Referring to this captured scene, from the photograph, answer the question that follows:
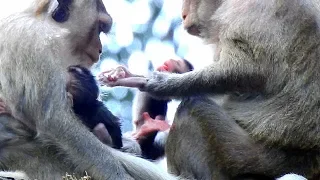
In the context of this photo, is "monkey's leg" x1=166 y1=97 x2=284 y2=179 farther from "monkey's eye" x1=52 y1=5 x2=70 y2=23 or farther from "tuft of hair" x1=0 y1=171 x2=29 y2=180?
"monkey's eye" x1=52 y1=5 x2=70 y2=23

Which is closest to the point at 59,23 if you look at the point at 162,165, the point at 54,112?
the point at 54,112

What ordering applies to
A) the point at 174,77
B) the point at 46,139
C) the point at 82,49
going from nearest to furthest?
the point at 46,139, the point at 174,77, the point at 82,49

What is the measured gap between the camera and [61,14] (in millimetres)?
7363

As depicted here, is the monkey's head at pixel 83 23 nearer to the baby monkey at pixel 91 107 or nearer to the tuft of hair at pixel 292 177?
the baby monkey at pixel 91 107

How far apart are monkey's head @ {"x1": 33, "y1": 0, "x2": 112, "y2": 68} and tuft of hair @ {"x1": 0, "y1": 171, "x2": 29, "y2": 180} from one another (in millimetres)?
Answer: 1389

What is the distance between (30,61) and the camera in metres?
6.67

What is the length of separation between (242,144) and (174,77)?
0.82 metres

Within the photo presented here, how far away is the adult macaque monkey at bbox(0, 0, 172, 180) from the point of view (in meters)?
6.53

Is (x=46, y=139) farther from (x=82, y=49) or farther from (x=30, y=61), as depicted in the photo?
(x=82, y=49)

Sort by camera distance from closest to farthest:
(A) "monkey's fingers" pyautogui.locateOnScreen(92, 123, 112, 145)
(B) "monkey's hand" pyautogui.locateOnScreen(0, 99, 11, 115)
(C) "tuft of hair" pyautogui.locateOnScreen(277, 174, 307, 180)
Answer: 1. (C) "tuft of hair" pyautogui.locateOnScreen(277, 174, 307, 180)
2. (B) "monkey's hand" pyautogui.locateOnScreen(0, 99, 11, 115)
3. (A) "monkey's fingers" pyautogui.locateOnScreen(92, 123, 112, 145)

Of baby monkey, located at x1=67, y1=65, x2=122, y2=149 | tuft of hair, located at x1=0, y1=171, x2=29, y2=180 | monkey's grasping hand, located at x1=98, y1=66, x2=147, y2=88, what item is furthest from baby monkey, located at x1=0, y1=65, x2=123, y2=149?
tuft of hair, located at x1=0, y1=171, x2=29, y2=180

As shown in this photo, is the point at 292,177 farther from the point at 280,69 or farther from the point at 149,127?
the point at 149,127

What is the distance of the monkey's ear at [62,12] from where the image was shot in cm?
726

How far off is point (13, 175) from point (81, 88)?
1083 millimetres
